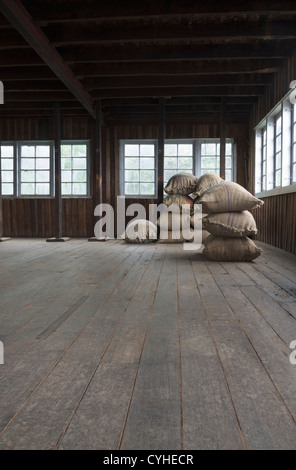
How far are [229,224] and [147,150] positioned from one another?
509cm

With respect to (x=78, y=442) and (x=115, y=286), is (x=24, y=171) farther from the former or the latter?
(x=78, y=442)

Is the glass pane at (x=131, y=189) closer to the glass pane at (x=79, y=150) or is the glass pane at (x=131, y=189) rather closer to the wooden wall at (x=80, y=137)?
the wooden wall at (x=80, y=137)

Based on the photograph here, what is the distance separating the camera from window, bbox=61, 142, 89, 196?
905 centimetres

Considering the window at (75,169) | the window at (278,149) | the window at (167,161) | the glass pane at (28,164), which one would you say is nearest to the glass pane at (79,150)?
the window at (75,169)

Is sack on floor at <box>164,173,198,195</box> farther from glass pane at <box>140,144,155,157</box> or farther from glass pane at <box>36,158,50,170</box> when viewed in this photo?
glass pane at <box>36,158,50,170</box>

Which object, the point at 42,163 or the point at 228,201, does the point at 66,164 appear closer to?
the point at 42,163

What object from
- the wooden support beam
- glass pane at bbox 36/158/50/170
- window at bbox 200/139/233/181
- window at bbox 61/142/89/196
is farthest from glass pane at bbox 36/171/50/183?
window at bbox 200/139/233/181

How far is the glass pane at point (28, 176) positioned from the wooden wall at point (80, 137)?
45 cm

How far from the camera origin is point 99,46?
5.61m

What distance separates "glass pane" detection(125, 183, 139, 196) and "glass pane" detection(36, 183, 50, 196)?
1.82m

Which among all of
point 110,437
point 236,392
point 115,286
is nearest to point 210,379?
point 236,392

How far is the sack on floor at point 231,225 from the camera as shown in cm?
432

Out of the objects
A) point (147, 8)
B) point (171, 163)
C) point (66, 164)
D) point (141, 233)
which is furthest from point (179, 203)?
point (147, 8)
